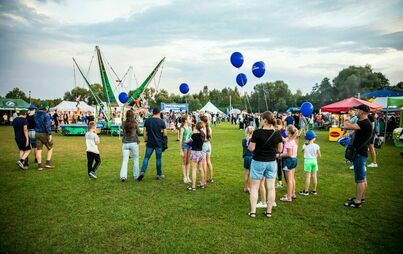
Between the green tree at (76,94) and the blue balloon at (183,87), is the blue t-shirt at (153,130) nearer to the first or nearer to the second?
the blue balloon at (183,87)

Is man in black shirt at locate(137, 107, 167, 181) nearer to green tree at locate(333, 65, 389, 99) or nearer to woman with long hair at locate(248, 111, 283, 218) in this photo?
woman with long hair at locate(248, 111, 283, 218)

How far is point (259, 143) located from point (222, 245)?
180cm

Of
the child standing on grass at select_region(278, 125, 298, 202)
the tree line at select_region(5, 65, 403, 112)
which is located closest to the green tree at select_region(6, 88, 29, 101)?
the tree line at select_region(5, 65, 403, 112)

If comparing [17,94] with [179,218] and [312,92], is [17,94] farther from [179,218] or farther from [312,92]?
[179,218]

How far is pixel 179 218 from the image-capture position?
4.72m

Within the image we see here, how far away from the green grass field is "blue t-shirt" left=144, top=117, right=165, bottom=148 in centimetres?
111

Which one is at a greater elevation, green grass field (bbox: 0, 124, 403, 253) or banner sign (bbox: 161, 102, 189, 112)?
banner sign (bbox: 161, 102, 189, 112)

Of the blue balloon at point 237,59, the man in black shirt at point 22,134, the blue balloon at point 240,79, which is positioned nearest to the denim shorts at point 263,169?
the blue balloon at point 237,59

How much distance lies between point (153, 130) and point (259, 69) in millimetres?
4535

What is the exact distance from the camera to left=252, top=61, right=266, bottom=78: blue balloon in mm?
9180

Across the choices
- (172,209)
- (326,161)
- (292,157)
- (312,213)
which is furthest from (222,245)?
(326,161)

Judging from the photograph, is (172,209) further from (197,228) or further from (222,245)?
(222,245)

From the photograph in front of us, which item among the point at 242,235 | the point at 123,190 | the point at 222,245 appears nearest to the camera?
the point at 222,245

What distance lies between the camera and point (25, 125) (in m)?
8.28
